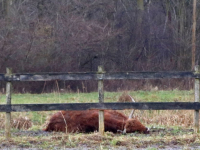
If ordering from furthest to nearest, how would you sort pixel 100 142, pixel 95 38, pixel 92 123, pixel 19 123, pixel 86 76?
pixel 95 38
pixel 19 123
pixel 92 123
pixel 86 76
pixel 100 142

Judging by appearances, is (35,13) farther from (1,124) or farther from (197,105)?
(197,105)

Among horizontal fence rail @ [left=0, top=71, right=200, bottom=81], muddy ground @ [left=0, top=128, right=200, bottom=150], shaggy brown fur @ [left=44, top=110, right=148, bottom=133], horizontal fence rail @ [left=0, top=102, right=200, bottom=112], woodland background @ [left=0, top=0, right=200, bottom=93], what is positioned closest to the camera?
muddy ground @ [left=0, top=128, right=200, bottom=150]

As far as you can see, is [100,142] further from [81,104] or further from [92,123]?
[92,123]

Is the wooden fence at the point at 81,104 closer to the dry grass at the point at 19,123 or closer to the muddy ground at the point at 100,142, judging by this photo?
the muddy ground at the point at 100,142

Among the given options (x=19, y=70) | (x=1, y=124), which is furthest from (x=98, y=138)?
(x=19, y=70)

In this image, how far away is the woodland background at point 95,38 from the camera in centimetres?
2698

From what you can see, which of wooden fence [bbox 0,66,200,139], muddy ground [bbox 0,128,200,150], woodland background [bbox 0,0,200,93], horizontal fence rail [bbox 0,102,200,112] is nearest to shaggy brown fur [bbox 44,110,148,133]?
wooden fence [bbox 0,66,200,139]

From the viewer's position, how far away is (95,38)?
30562 mm

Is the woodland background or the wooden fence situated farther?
the woodland background

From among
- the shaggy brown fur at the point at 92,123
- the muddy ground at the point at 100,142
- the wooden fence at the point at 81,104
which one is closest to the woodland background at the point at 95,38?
the shaggy brown fur at the point at 92,123

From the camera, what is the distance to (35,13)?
31922 millimetres

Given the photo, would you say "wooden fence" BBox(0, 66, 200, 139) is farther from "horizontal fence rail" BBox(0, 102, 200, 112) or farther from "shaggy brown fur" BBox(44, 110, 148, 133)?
"shaggy brown fur" BBox(44, 110, 148, 133)

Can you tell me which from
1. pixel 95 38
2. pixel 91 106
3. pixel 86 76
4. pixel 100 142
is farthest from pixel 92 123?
pixel 95 38

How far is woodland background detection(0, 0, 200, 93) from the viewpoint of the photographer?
88.5ft
